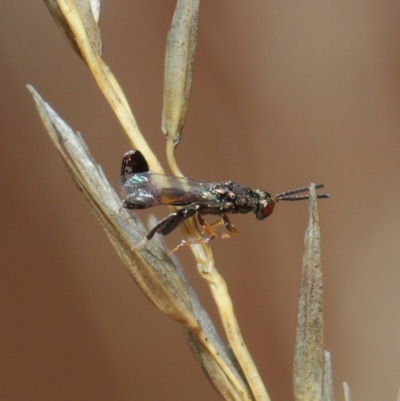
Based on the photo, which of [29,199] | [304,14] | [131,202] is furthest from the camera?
[304,14]

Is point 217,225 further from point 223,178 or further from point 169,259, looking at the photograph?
point 223,178

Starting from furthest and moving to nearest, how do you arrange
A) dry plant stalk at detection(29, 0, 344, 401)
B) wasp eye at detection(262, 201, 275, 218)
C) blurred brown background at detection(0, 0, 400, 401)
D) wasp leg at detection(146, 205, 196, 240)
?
blurred brown background at detection(0, 0, 400, 401), wasp eye at detection(262, 201, 275, 218), wasp leg at detection(146, 205, 196, 240), dry plant stalk at detection(29, 0, 344, 401)

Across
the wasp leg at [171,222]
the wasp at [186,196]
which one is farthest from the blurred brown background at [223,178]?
the wasp leg at [171,222]

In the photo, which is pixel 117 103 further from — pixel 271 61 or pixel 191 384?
pixel 191 384

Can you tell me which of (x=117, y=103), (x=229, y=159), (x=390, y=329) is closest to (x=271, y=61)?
(x=229, y=159)

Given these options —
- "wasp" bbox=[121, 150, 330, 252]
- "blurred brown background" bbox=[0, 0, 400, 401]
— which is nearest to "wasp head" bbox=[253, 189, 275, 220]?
"wasp" bbox=[121, 150, 330, 252]

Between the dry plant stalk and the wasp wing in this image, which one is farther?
the wasp wing

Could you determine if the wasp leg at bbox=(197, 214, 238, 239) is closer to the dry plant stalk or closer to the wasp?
Answer: the wasp
